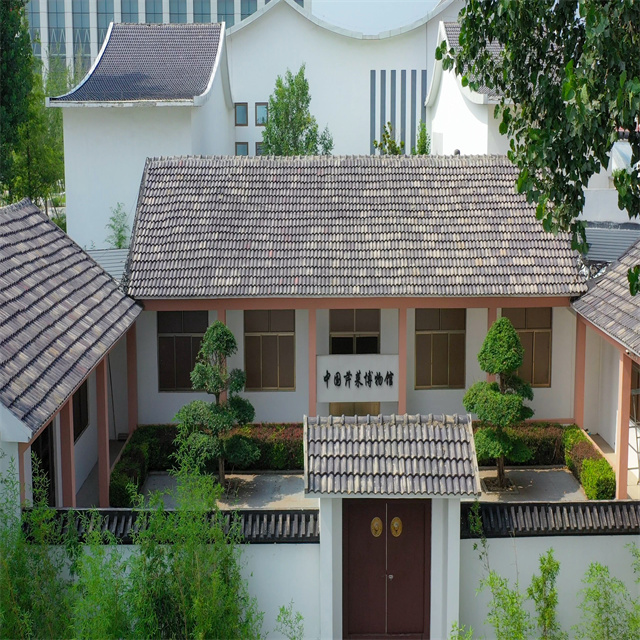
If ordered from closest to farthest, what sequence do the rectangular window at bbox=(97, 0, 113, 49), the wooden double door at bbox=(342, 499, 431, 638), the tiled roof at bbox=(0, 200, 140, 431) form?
the tiled roof at bbox=(0, 200, 140, 431) < the wooden double door at bbox=(342, 499, 431, 638) < the rectangular window at bbox=(97, 0, 113, 49)

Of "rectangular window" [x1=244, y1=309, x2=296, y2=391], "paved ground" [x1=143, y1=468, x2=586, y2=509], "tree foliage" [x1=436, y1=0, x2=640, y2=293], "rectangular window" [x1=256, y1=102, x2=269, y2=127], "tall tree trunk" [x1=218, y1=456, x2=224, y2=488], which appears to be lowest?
"paved ground" [x1=143, y1=468, x2=586, y2=509]

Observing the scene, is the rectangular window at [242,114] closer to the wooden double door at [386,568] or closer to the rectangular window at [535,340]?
the rectangular window at [535,340]

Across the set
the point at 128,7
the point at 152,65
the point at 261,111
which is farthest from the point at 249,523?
the point at 128,7

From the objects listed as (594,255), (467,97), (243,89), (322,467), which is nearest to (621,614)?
(322,467)

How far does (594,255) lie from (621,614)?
341 inches

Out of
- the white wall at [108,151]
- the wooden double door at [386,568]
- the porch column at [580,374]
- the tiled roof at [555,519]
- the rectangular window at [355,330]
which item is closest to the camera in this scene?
the tiled roof at [555,519]

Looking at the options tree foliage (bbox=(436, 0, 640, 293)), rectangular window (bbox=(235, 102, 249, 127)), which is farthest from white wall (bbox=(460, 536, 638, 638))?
rectangular window (bbox=(235, 102, 249, 127))

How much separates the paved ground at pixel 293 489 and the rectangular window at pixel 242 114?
26.0 meters

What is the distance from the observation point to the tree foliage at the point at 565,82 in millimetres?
9164

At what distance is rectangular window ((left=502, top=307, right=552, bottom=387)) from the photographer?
58.2ft

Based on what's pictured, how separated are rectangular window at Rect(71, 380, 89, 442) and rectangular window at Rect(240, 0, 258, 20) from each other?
68488 mm

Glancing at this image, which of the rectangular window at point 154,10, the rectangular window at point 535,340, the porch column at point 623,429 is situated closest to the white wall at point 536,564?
the porch column at point 623,429

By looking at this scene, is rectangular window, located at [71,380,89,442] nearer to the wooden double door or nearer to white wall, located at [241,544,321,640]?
white wall, located at [241,544,321,640]

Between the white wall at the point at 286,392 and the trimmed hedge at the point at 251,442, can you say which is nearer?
the trimmed hedge at the point at 251,442
